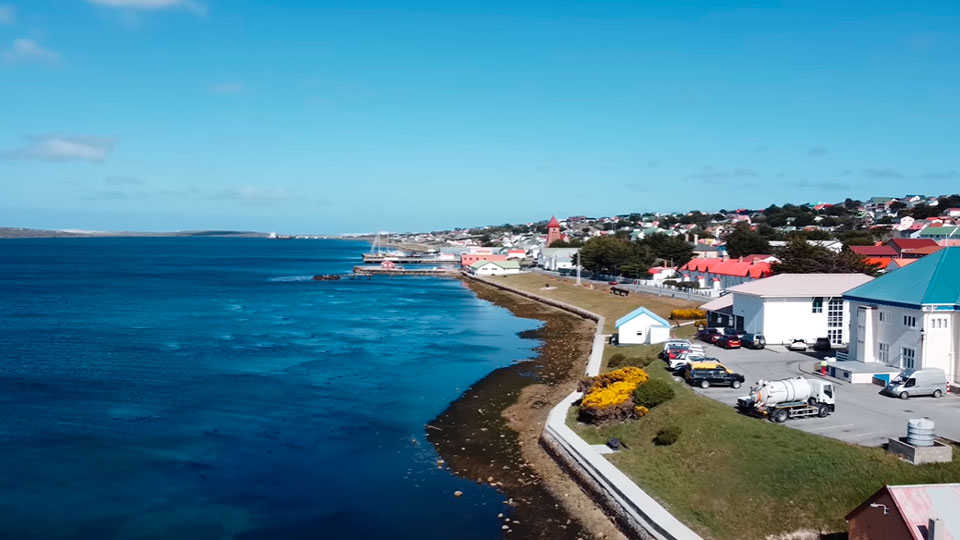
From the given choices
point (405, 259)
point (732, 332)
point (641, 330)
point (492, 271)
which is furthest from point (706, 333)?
point (405, 259)

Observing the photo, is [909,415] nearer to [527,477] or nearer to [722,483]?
[722,483]

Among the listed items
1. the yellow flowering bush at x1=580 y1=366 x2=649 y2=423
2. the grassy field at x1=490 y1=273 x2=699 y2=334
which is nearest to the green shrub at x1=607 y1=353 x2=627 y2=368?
the yellow flowering bush at x1=580 y1=366 x2=649 y2=423

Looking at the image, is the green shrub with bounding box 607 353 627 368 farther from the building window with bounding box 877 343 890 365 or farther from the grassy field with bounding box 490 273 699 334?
the building window with bounding box 877 343 890 365

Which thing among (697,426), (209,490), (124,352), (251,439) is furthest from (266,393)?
(697,426)

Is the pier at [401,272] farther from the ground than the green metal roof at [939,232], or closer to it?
closer to it

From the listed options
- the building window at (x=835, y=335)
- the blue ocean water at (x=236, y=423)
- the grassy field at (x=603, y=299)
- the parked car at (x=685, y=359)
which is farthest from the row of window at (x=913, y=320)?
the blue ocean water at (x=236, y=423)

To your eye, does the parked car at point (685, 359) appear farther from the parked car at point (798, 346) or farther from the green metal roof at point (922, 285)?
the green metal roof at point (922, 285)

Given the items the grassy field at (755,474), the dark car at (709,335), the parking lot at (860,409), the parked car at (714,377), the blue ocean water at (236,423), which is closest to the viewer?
the grassy field at (755,474)
